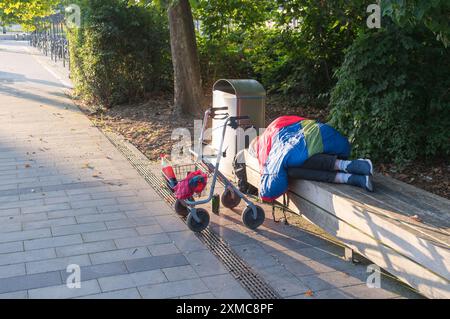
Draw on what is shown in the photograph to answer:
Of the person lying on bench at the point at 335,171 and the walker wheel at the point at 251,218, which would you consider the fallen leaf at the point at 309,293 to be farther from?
the walker wheel at the point at 251,218

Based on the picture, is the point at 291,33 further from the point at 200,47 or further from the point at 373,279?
the point at 373,279

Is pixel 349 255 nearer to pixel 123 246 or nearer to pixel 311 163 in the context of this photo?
pixel 311 163

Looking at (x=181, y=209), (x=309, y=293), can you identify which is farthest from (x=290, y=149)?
A: (x=309, y=293)

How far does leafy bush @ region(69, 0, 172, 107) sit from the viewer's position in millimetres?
12336

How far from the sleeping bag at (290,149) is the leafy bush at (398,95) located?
169 cm

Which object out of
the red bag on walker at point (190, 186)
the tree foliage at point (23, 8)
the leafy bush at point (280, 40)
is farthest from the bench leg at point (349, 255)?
the tree foliage at point (23, 8)

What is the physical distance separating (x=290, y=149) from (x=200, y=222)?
1.09 metres

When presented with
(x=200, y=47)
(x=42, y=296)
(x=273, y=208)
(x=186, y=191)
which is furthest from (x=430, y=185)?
(x=200, y=47)

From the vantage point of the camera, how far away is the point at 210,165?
5.57 metres

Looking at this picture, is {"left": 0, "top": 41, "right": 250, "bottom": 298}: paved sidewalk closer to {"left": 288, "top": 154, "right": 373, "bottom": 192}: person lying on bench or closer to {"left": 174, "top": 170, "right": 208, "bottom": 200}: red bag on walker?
{"left": 174, "top": 170, "right": 208, "bottom": 200}: red bag on walker

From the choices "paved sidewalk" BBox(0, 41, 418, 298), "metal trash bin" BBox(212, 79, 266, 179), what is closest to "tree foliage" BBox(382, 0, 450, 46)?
"paved sidewalk" BBox(0, 41, 418, 298)

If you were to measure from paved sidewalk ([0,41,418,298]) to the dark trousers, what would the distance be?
1.96 ft

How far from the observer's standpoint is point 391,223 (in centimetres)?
404

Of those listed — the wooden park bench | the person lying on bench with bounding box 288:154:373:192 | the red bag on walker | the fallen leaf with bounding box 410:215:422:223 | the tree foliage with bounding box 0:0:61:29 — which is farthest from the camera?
the tree foliage with bounding box 0:0:61:29
